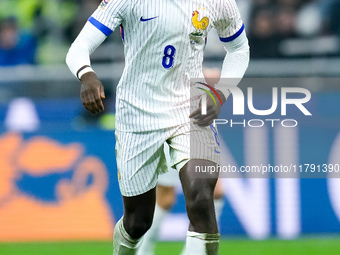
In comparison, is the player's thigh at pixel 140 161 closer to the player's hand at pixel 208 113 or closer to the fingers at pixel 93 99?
the player's hand at pixel 208 113

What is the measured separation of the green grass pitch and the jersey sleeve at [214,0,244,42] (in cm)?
288

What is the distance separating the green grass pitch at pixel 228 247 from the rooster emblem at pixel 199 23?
3101 mm

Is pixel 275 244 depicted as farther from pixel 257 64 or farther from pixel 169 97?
pixel 169 97

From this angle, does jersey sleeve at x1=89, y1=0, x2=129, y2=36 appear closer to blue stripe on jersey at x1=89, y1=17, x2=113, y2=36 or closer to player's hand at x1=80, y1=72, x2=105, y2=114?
blue stripe on jersey at x1=89, y1=17, x2=113, y2=36

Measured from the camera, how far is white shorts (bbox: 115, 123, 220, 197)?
4895 millimetres

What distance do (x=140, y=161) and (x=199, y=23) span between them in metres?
0.96

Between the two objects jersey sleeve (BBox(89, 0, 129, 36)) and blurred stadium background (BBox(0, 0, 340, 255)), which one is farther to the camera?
blurred stadium background (BBox(0, 0, 340, 255))

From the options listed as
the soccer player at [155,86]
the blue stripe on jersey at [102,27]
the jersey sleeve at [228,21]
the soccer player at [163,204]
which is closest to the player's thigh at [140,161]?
the soccer player at [155,86]

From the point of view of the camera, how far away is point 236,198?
8430 millimetres

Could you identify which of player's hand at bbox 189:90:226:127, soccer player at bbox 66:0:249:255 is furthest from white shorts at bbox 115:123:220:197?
player's hand at bbox 189:90:226:127

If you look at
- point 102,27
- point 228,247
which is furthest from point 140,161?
point 228,247

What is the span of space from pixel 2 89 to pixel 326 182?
12.4ft

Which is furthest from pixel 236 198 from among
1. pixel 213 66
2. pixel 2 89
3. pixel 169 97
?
pixel 169 97

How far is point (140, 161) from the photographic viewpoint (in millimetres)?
5086
